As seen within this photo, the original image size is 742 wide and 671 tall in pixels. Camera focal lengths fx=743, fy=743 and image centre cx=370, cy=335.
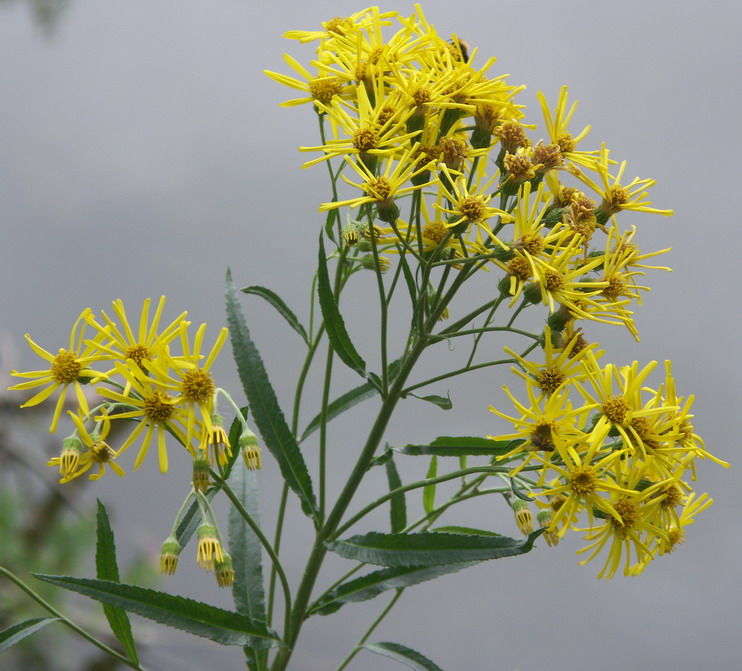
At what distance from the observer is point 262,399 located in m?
0.74

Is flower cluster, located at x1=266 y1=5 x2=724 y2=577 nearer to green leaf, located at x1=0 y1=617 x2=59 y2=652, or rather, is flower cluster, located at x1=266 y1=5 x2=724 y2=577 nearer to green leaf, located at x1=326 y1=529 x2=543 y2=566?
green leaf, located at x1=326 y1=529 x2=543 y2=566

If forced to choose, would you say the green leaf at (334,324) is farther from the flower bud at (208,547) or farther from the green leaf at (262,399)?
the flower bud at (208,547)

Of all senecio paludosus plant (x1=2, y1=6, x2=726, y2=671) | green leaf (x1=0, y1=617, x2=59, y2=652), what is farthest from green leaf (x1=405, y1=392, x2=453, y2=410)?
green leaf (x1=0, y1=617, x2=59, y2=652)

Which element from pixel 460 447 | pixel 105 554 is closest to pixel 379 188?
pixel 460 447

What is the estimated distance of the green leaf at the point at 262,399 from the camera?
74cm

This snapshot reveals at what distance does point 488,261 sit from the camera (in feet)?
2.49

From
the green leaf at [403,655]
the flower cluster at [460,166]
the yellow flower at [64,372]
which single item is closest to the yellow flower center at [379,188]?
the flower cluster at [460,166]

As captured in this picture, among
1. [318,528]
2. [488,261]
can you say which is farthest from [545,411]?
[318,528]

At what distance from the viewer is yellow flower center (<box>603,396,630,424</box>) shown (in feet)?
2.39

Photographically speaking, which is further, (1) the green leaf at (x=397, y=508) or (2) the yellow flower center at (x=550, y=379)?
(1) the green leaf at (x=397, y=508)

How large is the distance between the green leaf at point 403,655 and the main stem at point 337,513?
0.10 meters

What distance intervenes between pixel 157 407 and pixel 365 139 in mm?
329

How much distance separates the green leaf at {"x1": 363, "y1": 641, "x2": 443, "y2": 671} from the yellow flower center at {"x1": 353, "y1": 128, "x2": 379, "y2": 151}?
0.54 metres

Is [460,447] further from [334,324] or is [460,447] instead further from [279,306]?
[279,306]
